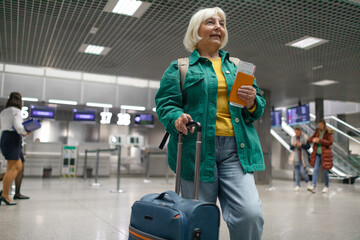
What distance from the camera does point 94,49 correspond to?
8.10 metres

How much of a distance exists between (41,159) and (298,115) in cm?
992

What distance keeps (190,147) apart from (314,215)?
3.55 meters

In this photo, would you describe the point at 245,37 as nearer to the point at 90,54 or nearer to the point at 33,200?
the point at 90,54

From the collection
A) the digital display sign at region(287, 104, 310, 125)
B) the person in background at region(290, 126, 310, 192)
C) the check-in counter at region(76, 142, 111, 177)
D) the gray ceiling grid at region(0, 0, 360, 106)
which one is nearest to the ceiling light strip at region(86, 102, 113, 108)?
the check-in counter at region(76, 142, 111, 177)

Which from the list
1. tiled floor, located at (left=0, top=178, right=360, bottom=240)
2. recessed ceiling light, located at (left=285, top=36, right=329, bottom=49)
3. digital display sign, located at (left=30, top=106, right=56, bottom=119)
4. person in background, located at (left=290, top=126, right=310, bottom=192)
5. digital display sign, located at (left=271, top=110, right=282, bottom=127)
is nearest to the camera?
tiled floor, located at (left=0, top=178, right=360, bottom=240)

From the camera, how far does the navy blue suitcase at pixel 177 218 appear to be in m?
1.33

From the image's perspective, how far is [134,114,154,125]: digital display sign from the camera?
14.9m

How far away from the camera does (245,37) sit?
6.97 m

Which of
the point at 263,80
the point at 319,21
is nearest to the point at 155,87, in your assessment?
the point at 263,80

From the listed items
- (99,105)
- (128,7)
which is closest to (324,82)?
(128,7)

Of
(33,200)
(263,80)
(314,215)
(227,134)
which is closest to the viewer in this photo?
(227,134)

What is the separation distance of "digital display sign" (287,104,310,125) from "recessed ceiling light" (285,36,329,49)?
6.39 metres

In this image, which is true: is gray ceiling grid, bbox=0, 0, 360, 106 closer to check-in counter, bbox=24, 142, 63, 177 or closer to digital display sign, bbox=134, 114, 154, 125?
check-in counter, bbox=24, 142, 63, 177

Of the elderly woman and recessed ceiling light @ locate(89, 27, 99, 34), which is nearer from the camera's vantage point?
the elderly woman
